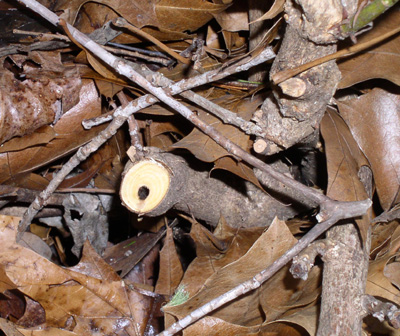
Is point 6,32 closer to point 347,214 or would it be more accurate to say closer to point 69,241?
point 69,241

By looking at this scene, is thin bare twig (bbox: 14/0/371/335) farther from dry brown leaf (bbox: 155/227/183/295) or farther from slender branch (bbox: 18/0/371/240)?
dry brown leaf (bbox: 155/227/183/295)

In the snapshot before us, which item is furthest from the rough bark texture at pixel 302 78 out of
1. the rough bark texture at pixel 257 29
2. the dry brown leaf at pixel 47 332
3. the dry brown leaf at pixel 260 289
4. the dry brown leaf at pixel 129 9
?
the dry brown leaf at pixel 47 332

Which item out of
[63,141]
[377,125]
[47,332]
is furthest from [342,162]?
[47,332]

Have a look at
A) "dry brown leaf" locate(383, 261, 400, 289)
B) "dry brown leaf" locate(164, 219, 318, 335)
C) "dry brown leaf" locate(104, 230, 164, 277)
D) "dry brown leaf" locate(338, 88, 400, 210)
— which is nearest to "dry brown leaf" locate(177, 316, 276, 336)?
"dry brown leaf" locate(164, 219, 318, 335)

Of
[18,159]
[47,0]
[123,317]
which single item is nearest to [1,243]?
[18,159]

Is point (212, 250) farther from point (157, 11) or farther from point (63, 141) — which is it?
point (157, 11)

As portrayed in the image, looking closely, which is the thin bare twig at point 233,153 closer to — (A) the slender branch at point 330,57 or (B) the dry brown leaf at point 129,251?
(A) the slender branch at point 330,57
